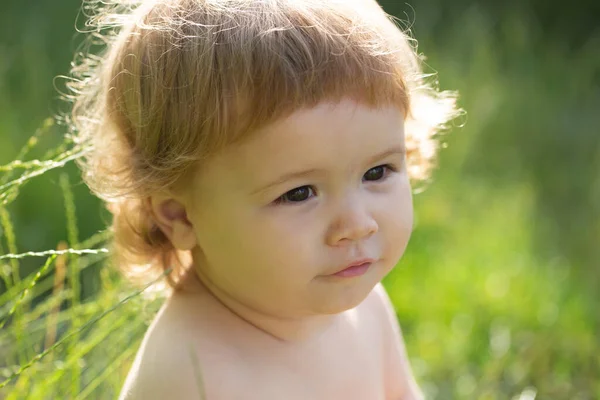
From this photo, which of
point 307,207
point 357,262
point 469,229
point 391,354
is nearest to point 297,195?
point 307,207

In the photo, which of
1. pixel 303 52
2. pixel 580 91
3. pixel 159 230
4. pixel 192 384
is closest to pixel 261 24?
pixel 303 52

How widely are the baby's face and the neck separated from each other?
0.05 metres

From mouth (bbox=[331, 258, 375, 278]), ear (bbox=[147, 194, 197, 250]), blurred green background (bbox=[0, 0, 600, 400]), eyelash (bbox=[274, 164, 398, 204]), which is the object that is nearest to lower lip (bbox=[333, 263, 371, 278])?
mouth (bbox=[331, 258, 375, 278])

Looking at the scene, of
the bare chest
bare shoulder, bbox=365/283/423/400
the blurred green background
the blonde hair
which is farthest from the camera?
the blurred green background

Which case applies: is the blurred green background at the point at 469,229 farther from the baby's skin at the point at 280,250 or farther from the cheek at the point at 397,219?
the cheek at the point at 397,219

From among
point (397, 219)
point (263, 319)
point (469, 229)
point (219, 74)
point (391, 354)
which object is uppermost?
point (219, 74)

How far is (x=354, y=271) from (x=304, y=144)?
205 millimetres

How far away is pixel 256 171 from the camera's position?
Result: 1353 mm

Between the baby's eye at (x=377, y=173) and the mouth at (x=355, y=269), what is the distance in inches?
4.5

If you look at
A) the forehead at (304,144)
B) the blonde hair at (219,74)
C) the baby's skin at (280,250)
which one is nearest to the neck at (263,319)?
the baby's skin at (280,250)

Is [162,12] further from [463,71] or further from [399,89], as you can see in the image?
[463,71]

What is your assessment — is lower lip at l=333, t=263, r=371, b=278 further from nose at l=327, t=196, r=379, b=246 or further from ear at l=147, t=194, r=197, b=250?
ear at l=147, t=194, r=197, b=250

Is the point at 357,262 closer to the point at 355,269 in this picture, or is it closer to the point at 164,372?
the point at 355,269

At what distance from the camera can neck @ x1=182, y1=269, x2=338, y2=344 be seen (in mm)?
1507
